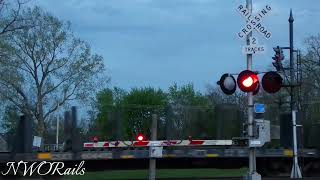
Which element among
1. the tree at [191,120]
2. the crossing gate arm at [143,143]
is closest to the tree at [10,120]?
the crossing gate arm at [143,143]

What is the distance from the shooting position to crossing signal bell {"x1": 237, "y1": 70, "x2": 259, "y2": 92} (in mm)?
12705

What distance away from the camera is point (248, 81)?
12750mm

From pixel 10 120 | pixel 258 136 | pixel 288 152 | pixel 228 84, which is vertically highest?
pixel 228 84

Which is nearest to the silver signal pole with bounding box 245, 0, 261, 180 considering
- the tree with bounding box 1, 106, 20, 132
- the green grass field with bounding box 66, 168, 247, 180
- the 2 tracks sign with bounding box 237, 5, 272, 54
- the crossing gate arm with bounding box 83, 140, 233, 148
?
the 2 tracks sign with bounding box 237, 5, 272, 54

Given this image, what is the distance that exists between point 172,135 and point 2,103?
3897 centimetres

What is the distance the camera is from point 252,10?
1329 centimetres

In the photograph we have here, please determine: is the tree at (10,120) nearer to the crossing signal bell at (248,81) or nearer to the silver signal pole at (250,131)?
the silver signal pole at (250,131)

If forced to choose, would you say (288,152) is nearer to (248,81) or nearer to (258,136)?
(258,136)

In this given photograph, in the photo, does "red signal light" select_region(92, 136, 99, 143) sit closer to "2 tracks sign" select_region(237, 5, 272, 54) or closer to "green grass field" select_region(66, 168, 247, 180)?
"green grass field" select_region(66, 168, 247, 180)

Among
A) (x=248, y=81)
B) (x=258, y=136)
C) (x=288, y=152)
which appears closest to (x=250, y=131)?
(x=258, y=136)

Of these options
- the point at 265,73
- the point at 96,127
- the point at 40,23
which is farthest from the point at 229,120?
the point at 40,23

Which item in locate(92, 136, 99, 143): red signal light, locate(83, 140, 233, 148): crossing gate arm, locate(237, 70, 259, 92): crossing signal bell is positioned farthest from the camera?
locate(92, 136, 99, 143): red signal light

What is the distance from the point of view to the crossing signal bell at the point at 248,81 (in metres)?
12.7

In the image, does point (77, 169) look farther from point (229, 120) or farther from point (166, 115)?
point (229, 120)
